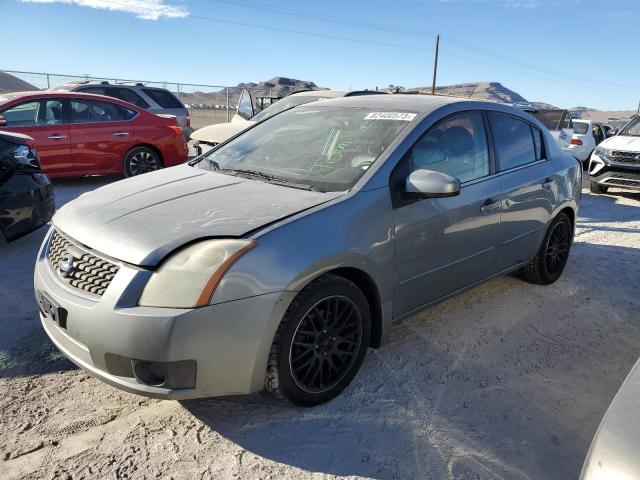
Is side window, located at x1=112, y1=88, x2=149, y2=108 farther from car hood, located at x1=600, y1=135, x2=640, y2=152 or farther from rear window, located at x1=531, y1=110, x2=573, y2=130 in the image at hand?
car hood, located at x1=600, y1=135, x2=640, y2=152

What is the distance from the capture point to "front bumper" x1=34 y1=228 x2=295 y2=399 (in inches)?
87.1

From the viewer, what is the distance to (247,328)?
2.34 metres

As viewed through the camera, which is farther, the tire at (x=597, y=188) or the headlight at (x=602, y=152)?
the tire at (x=597, y=188)

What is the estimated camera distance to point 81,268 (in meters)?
2.50

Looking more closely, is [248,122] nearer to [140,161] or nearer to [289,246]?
[140,161]

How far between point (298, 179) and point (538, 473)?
6.47 ft

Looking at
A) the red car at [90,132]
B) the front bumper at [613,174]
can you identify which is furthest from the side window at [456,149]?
the front bumper at [613,174]

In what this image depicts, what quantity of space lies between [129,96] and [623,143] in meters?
10.4

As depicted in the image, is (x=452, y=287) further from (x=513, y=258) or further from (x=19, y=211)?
(x=19, y=211)

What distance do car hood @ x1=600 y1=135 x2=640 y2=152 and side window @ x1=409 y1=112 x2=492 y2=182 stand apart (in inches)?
288

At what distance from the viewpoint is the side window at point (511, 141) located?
395 centimetres

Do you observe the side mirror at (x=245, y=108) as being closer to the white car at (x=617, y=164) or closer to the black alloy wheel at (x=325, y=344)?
the white car at (x=617, y=164)

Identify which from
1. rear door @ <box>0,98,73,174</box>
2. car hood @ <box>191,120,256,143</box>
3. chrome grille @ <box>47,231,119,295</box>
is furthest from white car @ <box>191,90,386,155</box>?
chrome grille @ <box>47,231,119,295</box>

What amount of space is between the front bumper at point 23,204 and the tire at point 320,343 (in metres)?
3.43
